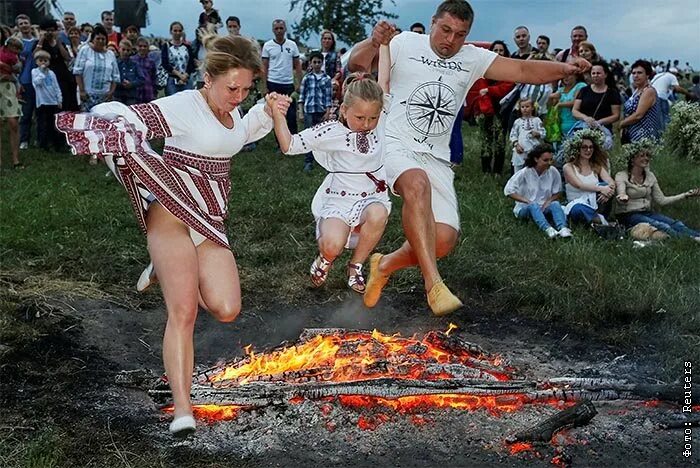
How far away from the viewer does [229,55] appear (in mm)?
4441

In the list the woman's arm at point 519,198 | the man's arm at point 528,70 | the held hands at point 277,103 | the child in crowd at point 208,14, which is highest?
the child in crowd at point 208,14

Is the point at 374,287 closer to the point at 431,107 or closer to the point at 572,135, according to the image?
the point at 431,107

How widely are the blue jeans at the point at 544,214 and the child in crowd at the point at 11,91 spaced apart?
763 centimetres

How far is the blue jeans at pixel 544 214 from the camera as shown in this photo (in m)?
9.00

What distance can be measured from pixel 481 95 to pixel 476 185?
4.44 feet

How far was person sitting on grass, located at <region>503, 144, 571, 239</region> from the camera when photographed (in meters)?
9.30

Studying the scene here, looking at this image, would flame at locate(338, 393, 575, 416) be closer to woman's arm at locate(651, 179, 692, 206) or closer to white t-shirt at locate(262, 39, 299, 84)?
woman's arm at locate(651, 179, 692, 206)

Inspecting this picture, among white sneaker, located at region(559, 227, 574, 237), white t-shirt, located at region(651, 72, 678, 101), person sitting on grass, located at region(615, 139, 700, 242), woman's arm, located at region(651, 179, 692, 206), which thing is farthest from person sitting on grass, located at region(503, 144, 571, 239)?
white t-shirt, located at region(651, 72, 678, 101)

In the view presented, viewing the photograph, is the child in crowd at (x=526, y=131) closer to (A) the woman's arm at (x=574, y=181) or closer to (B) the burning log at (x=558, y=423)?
(A) the woman's arm at (x=574, y=181)

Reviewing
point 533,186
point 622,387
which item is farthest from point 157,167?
point 533,186

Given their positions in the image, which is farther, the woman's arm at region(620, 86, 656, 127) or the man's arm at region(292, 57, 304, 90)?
the man's arm at region(292, 57, 304, 90)

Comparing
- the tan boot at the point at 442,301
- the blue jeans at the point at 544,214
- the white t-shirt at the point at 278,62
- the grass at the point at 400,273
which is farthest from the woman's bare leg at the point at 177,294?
the white t-shirt at the point at 278,62

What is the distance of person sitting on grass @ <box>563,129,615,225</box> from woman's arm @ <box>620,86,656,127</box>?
3.32 feet

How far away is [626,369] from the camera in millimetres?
5609
